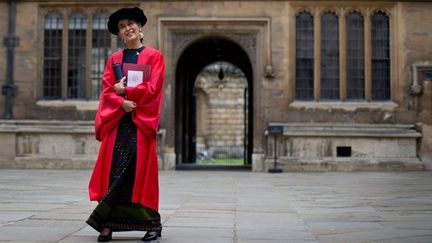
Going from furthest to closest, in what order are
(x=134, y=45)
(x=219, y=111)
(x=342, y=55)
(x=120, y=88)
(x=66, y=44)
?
(x=219, y=111)
(x=66, y=44)
(x=342, y=55)
(x=134, y=45)
(x=120, y=88)

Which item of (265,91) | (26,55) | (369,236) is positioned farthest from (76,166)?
(369,236)

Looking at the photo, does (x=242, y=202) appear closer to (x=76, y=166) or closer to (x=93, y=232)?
(x=93, y=232)

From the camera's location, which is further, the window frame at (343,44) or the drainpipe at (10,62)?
the drainpipe at (10,62)

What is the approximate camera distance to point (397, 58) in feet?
57.4

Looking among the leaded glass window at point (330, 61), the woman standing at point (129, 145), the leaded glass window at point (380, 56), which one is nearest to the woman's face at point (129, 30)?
the woman standing at point (129, 145)

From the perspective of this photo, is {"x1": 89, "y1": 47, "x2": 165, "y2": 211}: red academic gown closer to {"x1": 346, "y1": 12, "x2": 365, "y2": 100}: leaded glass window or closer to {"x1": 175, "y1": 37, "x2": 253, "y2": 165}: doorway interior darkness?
{"x1": 346, "y1": 12, "x2": 365, "y2": 100}: leaded glass window

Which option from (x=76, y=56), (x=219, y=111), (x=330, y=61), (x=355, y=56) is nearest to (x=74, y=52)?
(x=76, y=56)

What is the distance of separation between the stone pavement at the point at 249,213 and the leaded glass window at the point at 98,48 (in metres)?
6.81

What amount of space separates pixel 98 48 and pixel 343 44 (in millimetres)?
7826

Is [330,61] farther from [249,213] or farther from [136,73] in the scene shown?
[136,73]

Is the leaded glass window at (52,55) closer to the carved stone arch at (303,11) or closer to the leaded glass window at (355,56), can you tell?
the carved stone arch at (303,11)

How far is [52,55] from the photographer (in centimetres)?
1839

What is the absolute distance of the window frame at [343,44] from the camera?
57.7 feet

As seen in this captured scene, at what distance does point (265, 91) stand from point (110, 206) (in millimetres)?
12646
